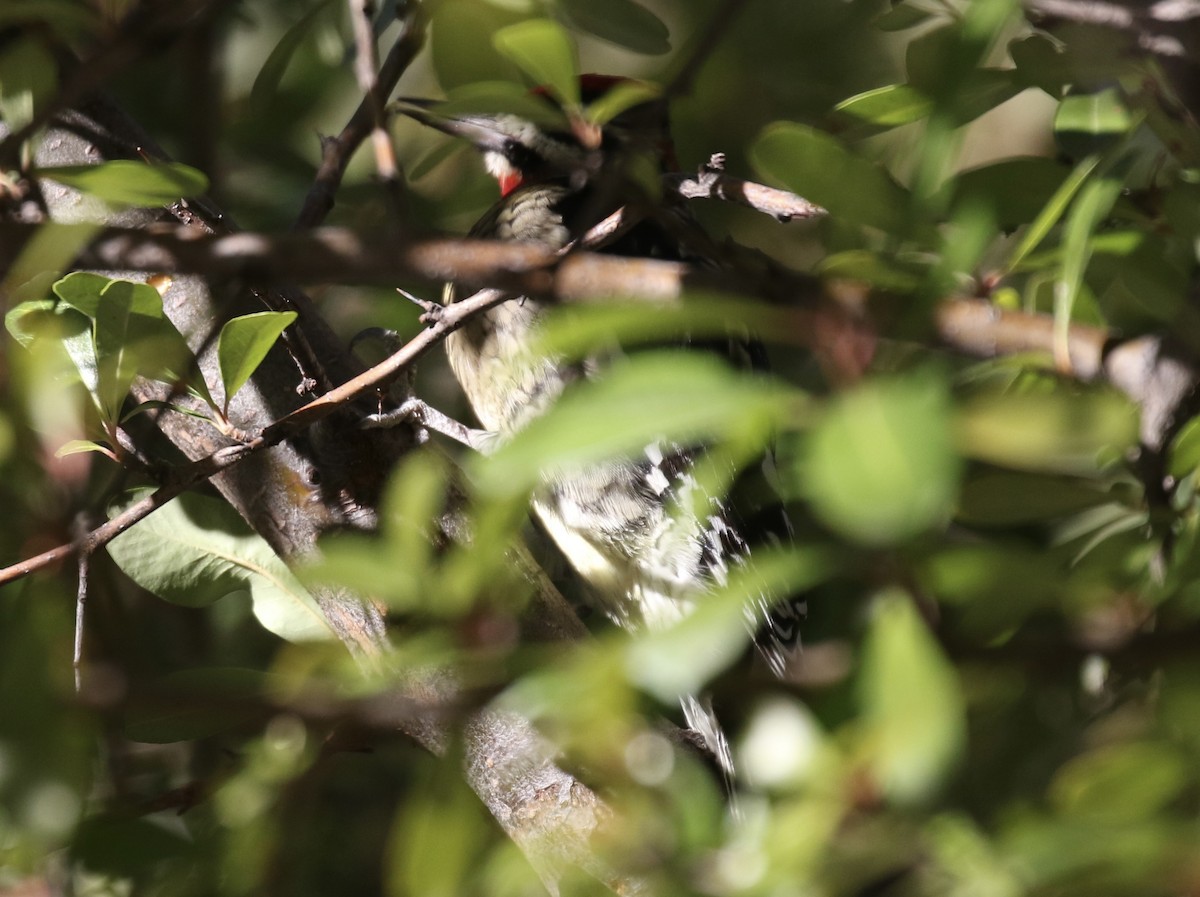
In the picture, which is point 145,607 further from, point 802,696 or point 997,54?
point 997,54

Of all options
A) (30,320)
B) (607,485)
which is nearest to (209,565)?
(30,320)

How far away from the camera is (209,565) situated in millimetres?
1537

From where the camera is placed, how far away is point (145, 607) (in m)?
2.27

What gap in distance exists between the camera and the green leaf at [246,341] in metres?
1.04

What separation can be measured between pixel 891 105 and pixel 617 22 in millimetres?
267

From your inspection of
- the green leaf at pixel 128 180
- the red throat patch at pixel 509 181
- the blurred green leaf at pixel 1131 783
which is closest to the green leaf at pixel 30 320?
the green leaf at pixel 128 180

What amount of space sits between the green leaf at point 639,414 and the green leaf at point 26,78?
882 millimetres

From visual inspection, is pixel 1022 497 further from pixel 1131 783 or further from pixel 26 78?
pixel 26 78

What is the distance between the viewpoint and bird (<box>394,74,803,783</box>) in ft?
6.85

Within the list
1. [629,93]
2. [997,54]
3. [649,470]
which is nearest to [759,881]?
[629,93]

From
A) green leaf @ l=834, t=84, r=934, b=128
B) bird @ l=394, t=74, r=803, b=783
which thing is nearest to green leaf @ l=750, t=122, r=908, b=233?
green leaf @ l=834, t=84, r=934, b=128

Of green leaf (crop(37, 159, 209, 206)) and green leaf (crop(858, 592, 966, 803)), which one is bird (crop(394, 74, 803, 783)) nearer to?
green leaf (crop(37, 159, 209, 206))

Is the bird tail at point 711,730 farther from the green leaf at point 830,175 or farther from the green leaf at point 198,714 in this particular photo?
the green leaf at point 830,175

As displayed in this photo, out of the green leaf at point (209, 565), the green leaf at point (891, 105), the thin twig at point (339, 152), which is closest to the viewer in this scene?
the green leaf at point (891, 105)
